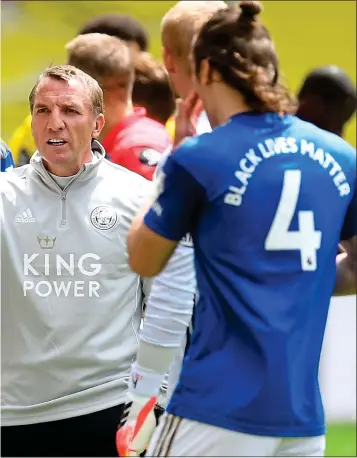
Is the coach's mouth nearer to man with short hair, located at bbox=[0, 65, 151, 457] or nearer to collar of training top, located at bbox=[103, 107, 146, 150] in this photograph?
man with short hair, located at bbox=[0, 65, 151, 457]

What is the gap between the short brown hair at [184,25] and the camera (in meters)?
3.51

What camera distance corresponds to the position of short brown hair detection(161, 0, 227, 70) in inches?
138

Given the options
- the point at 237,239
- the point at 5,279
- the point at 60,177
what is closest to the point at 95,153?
the point at 60,177

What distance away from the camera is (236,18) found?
109 inches

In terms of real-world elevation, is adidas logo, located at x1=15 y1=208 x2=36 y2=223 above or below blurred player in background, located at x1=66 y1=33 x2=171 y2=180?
below

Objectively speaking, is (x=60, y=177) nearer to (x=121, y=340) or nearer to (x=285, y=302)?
(x=121, y=340)

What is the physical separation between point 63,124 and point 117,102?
3.38ft

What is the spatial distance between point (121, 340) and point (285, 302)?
1.06 metres

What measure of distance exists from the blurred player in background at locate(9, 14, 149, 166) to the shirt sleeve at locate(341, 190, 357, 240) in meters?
3.21

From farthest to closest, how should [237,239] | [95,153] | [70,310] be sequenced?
[95,153] < [70,310] < [237,239]

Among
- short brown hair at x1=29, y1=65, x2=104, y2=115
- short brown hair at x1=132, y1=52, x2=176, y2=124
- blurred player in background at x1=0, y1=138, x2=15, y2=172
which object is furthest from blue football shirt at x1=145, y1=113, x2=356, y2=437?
short brown hair at x1=132, y1=52, x2=176, y2=124

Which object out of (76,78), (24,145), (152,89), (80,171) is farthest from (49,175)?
(24,145)

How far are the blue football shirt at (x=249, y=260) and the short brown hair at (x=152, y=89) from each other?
282 centimetres

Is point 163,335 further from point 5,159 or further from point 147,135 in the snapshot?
point 147,135
